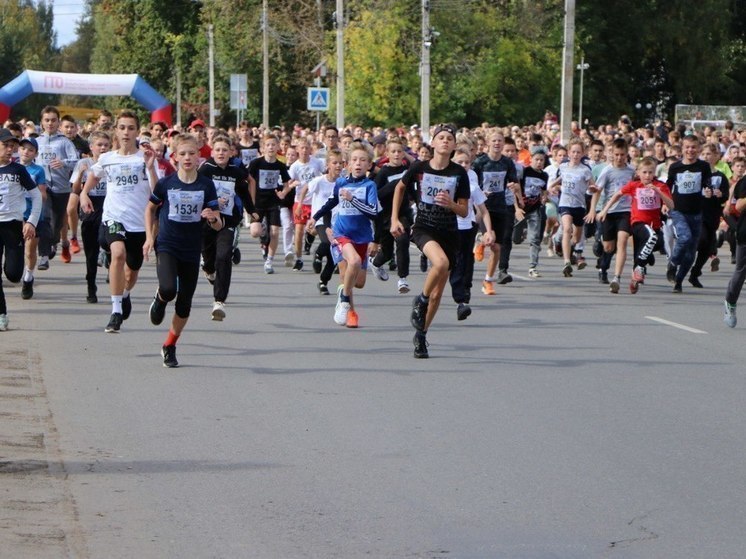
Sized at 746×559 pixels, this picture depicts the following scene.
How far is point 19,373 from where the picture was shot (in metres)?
10.9

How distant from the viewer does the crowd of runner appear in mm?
11852

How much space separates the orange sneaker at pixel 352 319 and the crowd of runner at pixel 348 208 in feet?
0.09

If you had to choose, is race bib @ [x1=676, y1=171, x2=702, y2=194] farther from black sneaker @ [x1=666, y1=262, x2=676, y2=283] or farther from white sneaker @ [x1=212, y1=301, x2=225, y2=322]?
white sneaker @ [x1=212, y1=301, x2=225, y2=322]

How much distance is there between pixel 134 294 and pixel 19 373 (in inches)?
234

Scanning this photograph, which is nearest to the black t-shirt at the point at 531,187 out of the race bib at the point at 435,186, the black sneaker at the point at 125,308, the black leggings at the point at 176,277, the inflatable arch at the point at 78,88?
the black sneaker at the point at 125,308

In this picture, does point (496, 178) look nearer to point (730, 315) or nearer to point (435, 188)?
point (730, 315)

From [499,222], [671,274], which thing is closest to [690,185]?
[671,274]

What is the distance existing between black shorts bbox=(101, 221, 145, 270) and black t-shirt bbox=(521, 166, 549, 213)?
24.8 ft

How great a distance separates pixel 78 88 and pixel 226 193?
39485mm

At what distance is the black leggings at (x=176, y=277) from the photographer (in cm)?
1131

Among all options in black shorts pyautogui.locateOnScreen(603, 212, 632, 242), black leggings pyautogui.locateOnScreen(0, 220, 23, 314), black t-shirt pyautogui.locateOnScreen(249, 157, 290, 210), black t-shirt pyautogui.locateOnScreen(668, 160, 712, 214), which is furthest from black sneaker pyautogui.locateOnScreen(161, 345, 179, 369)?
black t-shirt pyautogui.locateOnScreen(249, 157, 290, 210)

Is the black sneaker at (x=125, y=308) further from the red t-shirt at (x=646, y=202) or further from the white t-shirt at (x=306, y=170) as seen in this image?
the white t-shirt at (x=306, y=170)

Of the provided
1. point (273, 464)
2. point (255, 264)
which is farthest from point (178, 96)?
point (273, 464)

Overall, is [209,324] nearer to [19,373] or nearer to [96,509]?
[19,373]
